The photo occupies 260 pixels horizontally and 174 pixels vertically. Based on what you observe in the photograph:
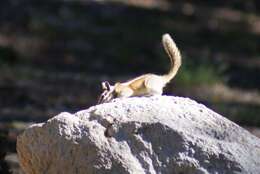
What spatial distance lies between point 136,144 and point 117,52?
9.87m

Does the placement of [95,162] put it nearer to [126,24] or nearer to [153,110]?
[153,110]

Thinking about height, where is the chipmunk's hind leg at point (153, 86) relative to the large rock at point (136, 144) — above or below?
above

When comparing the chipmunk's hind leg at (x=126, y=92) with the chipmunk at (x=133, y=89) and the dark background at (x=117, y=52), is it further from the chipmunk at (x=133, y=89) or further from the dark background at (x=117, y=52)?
the dark background at (x=117, y=52)

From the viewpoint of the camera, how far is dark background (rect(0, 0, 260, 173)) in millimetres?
12461

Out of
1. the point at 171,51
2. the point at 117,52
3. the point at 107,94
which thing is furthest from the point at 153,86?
the point at 117,52

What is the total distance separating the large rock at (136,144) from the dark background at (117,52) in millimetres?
4529

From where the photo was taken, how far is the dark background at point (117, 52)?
40.9 ft

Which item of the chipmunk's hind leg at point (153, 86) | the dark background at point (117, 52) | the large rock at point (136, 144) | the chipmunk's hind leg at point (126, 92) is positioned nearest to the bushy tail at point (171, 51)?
the chipmunk's hind leg at point (153, 86)

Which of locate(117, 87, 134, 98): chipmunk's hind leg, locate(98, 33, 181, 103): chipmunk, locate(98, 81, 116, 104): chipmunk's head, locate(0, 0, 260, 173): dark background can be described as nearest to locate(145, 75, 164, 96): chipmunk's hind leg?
locate(98, 33, 181, 103): chipmunk

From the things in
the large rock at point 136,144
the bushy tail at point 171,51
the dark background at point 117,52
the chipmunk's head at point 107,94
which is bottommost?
the large rock at point 136,144

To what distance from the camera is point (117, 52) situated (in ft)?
50.8

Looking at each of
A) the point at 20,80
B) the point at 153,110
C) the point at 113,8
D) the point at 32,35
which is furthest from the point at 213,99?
the point at 153,110

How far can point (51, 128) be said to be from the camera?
570 centimetres

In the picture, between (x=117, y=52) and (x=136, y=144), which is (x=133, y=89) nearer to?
A: (x=136, y=144)
